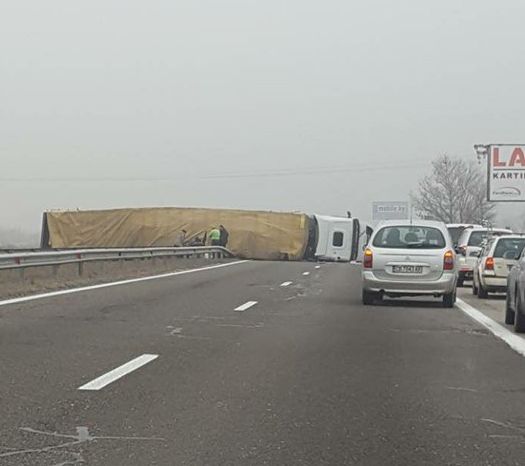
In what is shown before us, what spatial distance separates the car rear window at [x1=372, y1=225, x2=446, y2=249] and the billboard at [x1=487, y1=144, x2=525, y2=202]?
35.9 m

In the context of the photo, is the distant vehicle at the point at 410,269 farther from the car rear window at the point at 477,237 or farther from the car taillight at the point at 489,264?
the car rear window at the point at 477,237

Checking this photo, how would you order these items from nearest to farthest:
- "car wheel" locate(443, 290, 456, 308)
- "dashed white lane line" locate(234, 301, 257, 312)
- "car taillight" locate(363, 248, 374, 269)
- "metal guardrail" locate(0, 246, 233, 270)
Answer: "dashed white lane line" locate(234, 301, 257, 312) < "car taillight" locate(363, 248, 374, 269) < "car wheel" locate(443, 290, 456, 308) < "metal guardrail" locate(0, 246, 233, 270)

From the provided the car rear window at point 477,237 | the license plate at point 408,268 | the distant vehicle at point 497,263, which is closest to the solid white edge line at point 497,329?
the license plate at point 408,268

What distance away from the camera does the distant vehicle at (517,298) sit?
1293 centimetres

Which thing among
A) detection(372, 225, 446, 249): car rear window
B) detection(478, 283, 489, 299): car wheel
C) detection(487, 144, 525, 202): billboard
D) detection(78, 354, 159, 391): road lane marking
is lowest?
detection(478, 283, 489, 299): car wheel

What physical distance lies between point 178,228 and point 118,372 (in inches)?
1753

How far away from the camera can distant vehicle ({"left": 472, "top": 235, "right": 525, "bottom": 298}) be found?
20.5 m

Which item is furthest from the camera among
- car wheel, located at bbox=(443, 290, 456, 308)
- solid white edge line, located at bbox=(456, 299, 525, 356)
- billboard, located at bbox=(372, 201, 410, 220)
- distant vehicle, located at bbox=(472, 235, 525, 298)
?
billboard, located at bbox=(372, 201, 410, 220)

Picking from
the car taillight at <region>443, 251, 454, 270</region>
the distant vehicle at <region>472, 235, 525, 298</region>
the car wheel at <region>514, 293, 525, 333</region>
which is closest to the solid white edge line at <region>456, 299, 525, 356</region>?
the car wheel at <region>514, 293, 525, 333</region>

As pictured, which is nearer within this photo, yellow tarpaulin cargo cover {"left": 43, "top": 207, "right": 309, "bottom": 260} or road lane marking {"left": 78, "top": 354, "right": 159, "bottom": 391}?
road lane marking {"left": 78, "top": 354, "right": 159, "bottom": 391}

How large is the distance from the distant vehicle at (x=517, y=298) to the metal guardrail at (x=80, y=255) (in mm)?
10015

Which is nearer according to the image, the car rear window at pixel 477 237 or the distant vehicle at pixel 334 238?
the car rear window at pixel 477 237

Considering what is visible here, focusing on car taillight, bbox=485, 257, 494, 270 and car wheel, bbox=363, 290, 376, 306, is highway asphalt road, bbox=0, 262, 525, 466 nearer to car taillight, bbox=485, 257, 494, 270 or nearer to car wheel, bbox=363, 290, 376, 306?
car wheel, bbox=363, 290, 376, 306

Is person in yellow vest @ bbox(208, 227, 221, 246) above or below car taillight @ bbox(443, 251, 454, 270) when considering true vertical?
below
